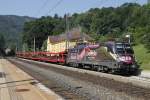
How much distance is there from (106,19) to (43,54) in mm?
64284

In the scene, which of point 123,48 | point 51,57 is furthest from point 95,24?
point 123,48

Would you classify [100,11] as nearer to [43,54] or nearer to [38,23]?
[38,23]

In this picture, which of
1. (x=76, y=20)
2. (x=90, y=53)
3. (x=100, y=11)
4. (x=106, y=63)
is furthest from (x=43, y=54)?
(x=76, y=20)

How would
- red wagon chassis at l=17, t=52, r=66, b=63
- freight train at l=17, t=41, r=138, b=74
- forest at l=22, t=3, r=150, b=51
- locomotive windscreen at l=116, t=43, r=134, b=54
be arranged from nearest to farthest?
freight train at l=17, t=41, r=138, b=74
locomotive windscreen at l=116, t=43, r=134, b=54
red wagon chassis at l=17, t=52, r=66, b=63
forest at l=22, t=3, r=150, b=51

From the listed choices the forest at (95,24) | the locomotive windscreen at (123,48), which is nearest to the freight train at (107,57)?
the locomotive windscreen at (123,48)

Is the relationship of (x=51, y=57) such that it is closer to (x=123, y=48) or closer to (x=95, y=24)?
(x=123, y=48)

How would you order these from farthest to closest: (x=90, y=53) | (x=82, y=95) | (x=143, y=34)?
(x=143, y=34) < (x=90, y=53) < (x=82, y=95)

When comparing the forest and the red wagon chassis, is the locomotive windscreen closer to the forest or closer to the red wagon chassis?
the red wagon chassis

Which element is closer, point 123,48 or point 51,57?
point 123,48

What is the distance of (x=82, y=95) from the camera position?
1897cm

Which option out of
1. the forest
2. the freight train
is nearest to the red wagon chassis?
the freight train

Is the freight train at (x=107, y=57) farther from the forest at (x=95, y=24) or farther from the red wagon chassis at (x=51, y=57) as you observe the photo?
the forest at (x=95, y=24)

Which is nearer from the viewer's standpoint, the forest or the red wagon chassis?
the red wagon chassis

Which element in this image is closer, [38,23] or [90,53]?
[90,53]
